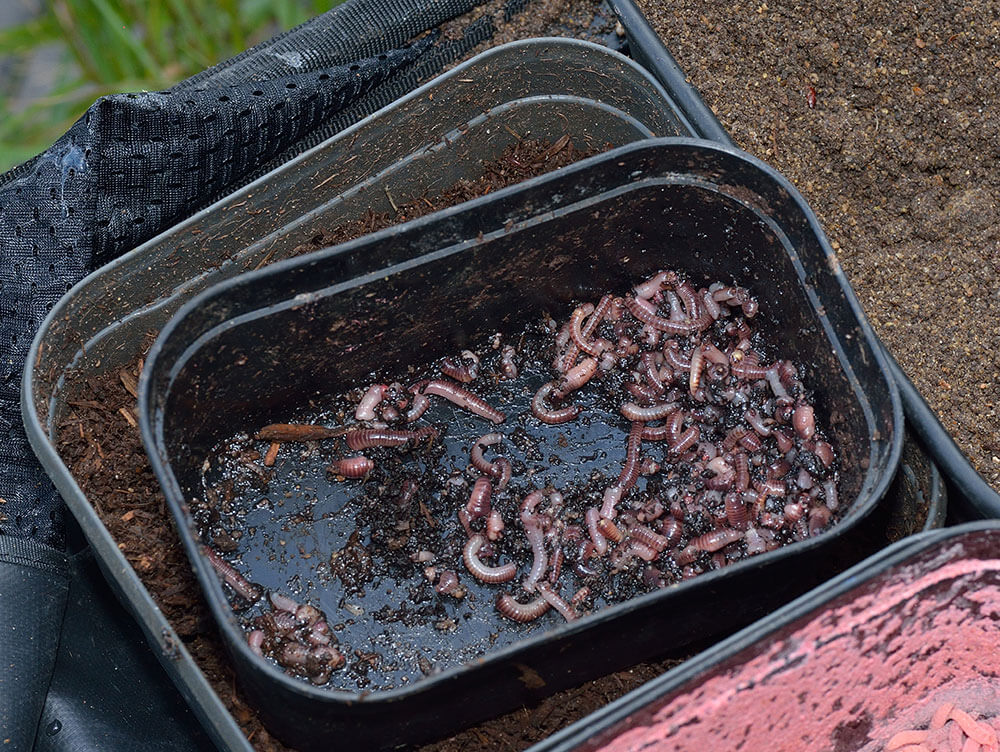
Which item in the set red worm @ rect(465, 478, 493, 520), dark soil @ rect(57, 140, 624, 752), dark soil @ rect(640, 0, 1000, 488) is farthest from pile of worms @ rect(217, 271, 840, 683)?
dark soil @ rect(640, 0, 1000, 488)

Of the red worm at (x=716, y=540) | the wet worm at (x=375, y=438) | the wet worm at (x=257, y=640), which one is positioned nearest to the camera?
the wet worm at (x=257, y=640)

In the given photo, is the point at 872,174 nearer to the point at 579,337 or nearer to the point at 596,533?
the point at 579,337

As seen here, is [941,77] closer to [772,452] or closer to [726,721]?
[772,452]

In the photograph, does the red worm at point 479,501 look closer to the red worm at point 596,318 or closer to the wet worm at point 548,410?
the wet worm at point 548,410

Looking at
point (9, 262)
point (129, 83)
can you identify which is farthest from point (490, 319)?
point (129, 83)

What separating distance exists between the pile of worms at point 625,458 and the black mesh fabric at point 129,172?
572 millimetres

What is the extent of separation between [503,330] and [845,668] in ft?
3.59

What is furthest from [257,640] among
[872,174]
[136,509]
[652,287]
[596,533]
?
[872,174]

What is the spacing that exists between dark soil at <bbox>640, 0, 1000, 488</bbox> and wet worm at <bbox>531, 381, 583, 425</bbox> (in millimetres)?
740

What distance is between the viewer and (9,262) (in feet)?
7.87

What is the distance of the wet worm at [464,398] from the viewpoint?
246 cm

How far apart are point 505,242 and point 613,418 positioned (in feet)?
1.65

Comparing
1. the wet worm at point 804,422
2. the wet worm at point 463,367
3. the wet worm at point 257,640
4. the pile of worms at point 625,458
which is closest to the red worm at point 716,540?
the pile of worms at point 625,458

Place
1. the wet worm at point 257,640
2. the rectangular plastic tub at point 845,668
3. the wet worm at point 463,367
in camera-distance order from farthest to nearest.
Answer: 1. the wet worm at point 463,367
2. the wet worm at point 257,640
3. the rectangular plastic tub at point 845,668
